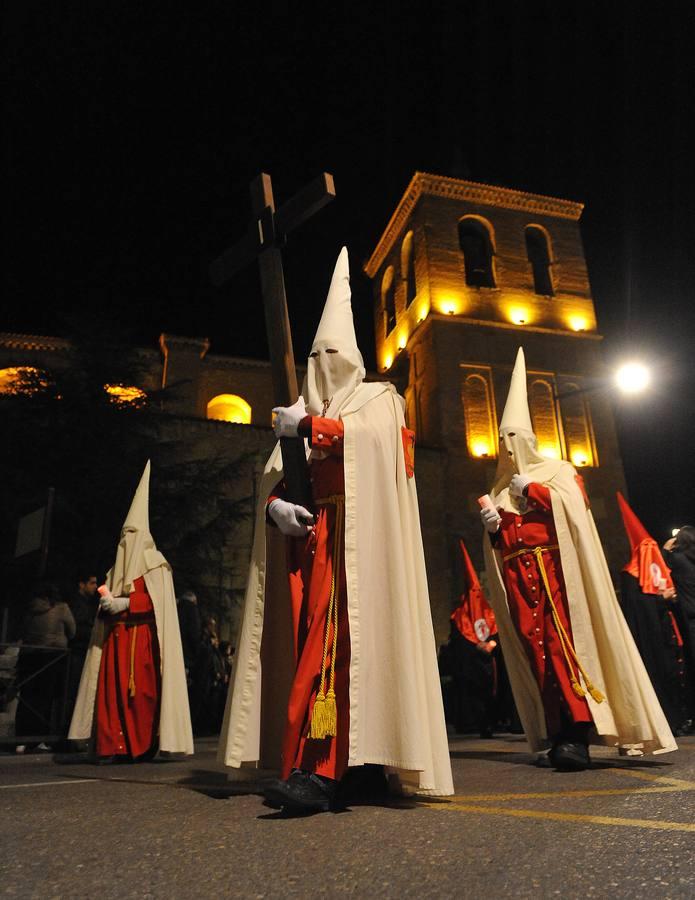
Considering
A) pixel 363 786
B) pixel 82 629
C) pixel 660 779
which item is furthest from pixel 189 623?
pixel 660 779

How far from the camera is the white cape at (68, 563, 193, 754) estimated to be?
636 centimetres

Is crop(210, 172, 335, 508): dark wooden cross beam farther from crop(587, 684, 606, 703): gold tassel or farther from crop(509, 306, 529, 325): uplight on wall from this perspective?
crop(509, 306, 529, 325): uplight on wall

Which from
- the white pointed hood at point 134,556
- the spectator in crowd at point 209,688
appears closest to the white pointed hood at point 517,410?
the white pointed hood at point 134,556

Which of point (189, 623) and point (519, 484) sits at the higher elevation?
point (519, 484)

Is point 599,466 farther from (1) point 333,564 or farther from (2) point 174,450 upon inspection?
(1) point 333,564

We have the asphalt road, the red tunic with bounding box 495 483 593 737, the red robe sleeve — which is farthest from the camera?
the red robe sleeve

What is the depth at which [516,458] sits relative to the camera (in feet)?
17.7

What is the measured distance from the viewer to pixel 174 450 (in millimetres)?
15656

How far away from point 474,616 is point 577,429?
19.3 metres

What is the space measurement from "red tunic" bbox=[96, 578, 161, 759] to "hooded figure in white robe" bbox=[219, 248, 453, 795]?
356 centimetres

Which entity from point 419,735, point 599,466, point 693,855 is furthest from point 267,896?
point 599,466

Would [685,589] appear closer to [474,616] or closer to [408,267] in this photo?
[474,616]

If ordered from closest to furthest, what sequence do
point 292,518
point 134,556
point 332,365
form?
point 292,518
point 332,365
point 134,556

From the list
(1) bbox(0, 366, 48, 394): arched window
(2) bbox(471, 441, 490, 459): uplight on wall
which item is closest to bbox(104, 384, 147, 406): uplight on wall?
(1) bbox(0, 366, 48, 394): arched window
